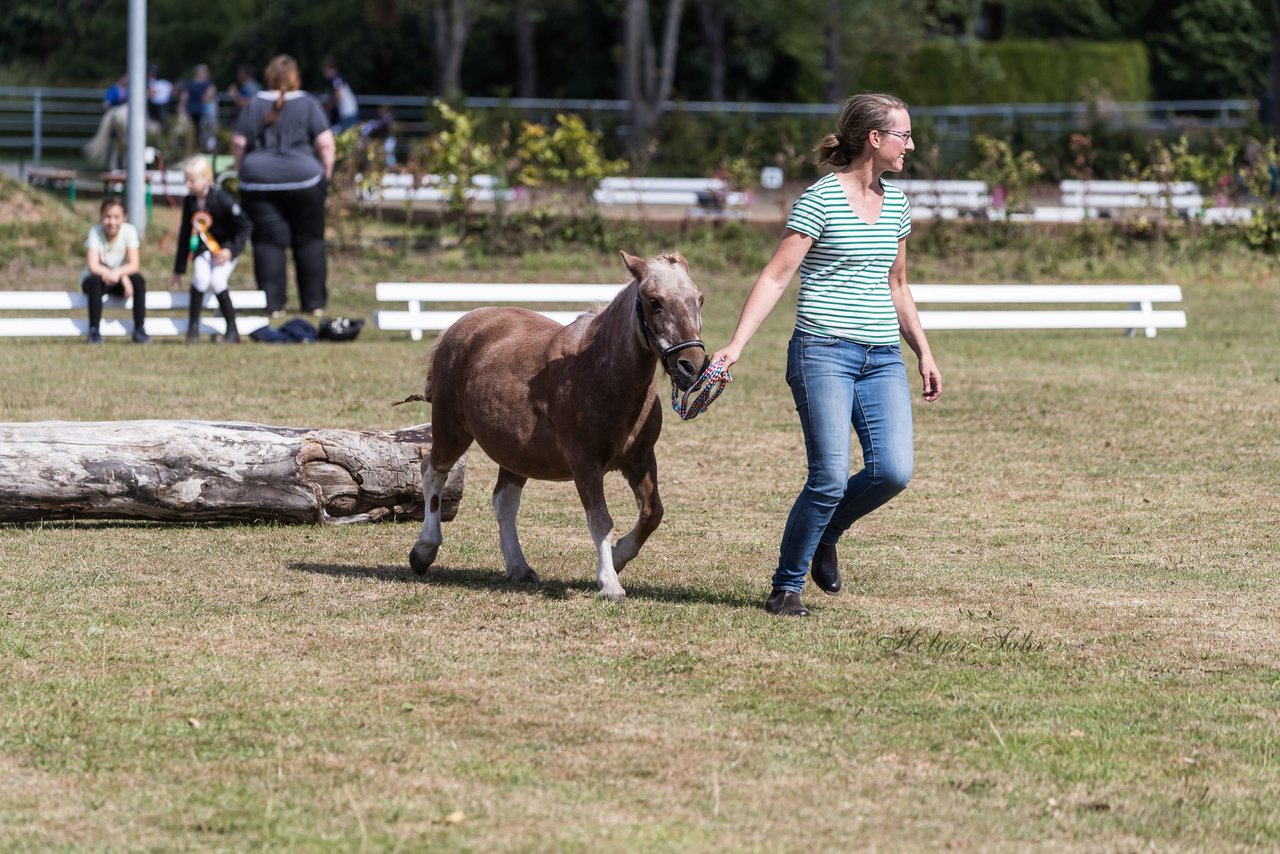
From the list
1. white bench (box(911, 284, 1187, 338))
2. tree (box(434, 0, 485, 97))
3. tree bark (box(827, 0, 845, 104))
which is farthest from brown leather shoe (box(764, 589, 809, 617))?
tree bark (box(827, 0, 845, 104))

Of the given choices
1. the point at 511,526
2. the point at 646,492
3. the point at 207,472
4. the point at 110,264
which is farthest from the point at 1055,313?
the point at 646,492

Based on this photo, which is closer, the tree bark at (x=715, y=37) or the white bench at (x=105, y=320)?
the white bench at (x=105, y=320)

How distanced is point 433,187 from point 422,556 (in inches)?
659

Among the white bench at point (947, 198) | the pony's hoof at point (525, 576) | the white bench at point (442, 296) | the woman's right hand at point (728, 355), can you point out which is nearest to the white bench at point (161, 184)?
the white bench at point (442, 296)

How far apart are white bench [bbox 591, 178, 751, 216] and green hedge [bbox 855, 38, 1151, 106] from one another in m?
19.3

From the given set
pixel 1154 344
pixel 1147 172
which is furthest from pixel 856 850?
pixel 1147 172

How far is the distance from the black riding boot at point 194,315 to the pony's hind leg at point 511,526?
9.83 metres

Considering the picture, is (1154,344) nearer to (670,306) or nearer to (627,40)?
(670,306)

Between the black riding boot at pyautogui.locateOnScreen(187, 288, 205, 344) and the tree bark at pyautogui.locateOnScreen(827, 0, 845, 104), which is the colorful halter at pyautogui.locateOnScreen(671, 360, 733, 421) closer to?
the black riding boot at pyautogui.locateOnScreen(187, 288, 205, 344)

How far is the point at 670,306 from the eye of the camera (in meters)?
7.43

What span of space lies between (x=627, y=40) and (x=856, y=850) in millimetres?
36341

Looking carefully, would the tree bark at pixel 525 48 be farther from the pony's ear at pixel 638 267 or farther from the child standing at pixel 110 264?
the pony's ear at pixel 638 267

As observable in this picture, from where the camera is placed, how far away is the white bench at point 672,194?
2756 cm

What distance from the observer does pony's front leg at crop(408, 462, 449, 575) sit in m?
8.75
